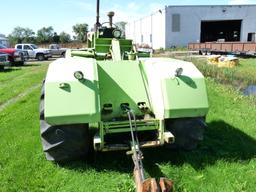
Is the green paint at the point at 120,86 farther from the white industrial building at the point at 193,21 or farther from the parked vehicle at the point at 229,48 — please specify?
the white industrial building at the point at 193,21

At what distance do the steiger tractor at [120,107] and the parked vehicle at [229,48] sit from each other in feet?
79.2

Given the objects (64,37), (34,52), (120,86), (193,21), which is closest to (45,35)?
(64,37)

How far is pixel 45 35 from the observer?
81188 millimetres

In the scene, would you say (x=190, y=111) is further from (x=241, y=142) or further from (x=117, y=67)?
(x=241, y=142)

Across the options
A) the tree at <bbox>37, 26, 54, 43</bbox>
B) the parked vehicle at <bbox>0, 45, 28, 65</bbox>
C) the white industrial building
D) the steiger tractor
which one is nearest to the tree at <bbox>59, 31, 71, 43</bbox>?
the tree at <bbox>37, 26, 54, 43</bbox>

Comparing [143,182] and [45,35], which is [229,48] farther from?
[45,35]

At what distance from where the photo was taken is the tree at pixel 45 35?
75.4m

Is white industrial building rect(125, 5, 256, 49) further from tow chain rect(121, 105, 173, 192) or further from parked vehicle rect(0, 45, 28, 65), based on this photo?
tow chain rect(121, 105, 173, 192)

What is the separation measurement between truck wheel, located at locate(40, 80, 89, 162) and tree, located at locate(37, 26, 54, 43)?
71.4 metres

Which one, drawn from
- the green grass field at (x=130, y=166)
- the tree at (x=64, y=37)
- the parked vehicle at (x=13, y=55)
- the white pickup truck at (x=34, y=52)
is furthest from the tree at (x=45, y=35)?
the green grass field at (x=130, y=166)

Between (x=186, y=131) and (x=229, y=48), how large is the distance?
26.9 m

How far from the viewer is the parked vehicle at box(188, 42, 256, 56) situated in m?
28.4

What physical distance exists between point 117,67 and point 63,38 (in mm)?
74104

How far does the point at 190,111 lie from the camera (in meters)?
4.88
